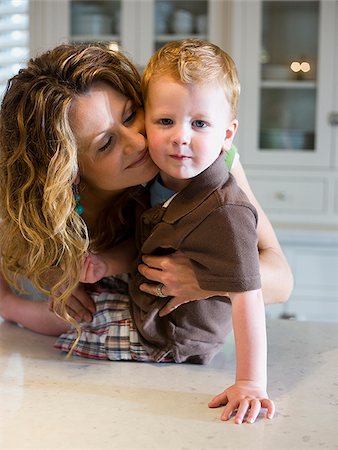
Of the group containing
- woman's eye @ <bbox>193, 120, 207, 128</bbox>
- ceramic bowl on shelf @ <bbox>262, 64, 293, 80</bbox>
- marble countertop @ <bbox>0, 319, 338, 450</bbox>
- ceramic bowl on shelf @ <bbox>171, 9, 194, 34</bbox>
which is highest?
ceramic bowl on shelf @ <bbox>171, 9, 194, 34</bbox>

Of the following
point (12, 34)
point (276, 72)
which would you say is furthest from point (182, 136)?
point (12, 34)

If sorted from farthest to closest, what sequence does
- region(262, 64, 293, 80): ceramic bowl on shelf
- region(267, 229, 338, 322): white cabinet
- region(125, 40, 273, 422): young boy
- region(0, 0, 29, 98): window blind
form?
region(0, 0, 29, 98): window blind < region(262, 64, 293, 80): ceramic bowl on shelf < region(267, 229, 338, 322): white cabinet < region(125, 40, 273, 422): young boy

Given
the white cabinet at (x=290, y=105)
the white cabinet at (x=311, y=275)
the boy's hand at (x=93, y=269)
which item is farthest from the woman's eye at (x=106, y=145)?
the white cabinet at (x=290, y=105)

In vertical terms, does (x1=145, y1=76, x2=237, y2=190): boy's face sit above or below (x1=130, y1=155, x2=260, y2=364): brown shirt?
above

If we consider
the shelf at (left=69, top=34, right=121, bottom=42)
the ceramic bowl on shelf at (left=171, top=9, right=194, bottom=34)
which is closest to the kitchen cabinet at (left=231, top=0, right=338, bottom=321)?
the ceramic bowl on shelf at (left=171, top=9, right=194, bottom=34)

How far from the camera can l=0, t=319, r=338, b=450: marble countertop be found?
0.91 metres

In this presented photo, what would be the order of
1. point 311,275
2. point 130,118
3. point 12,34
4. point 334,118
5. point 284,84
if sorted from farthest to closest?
point 12,34 → point 284,84 → point 334,118 → point 311,275 → point 130,118

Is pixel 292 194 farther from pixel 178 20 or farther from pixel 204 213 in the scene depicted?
pixel 204 213

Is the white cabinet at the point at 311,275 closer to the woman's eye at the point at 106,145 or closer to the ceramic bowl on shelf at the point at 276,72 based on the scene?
the ceramic bowl on shelf at the point at 276,72

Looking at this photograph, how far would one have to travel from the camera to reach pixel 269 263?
1.40 metres

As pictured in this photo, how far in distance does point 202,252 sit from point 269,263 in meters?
0.31

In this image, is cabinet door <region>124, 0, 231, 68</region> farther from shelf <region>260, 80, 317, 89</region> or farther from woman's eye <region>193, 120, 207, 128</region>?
woman's eye <region>193, 120, 207, 128</region>

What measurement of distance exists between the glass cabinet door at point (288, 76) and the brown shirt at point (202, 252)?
7.25 ft

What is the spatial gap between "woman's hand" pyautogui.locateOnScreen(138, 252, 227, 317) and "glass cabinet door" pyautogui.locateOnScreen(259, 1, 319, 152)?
2.28 m
